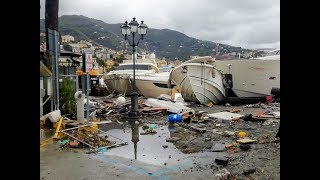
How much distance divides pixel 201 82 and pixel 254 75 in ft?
14.6

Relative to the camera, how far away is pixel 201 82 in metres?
19.5

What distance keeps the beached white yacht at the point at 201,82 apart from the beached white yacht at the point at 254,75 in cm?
222

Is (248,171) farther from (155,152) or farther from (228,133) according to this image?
(228,133)

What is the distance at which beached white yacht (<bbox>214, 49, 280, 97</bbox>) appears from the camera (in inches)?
810

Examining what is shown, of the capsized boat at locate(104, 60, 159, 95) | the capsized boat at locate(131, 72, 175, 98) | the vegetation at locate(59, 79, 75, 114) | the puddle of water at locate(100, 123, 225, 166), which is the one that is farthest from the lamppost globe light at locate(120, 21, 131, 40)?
the capsized boat at locate(104, 60, 159, 95)

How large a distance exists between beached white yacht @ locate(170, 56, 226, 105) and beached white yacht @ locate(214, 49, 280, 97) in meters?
2.22

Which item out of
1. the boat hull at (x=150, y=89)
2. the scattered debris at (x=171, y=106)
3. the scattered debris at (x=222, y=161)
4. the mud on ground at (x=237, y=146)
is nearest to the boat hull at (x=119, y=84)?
the boat hull at (x=150, y=89)

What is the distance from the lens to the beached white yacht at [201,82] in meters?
19.5

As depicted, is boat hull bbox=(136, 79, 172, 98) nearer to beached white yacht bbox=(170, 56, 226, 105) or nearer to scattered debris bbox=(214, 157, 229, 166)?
beached white yacht bbox=(170, 56, 226, 105)

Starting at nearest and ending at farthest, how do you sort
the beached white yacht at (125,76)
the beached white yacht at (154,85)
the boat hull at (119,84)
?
1. the beached white yacht at (154,85)
2. the boat hull at (119,84)
3. the beached white yacht at (125,76)

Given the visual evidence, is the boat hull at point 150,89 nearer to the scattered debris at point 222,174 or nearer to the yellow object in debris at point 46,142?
the yellow object in debris at point 46,142

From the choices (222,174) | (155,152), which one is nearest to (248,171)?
(222,174)
